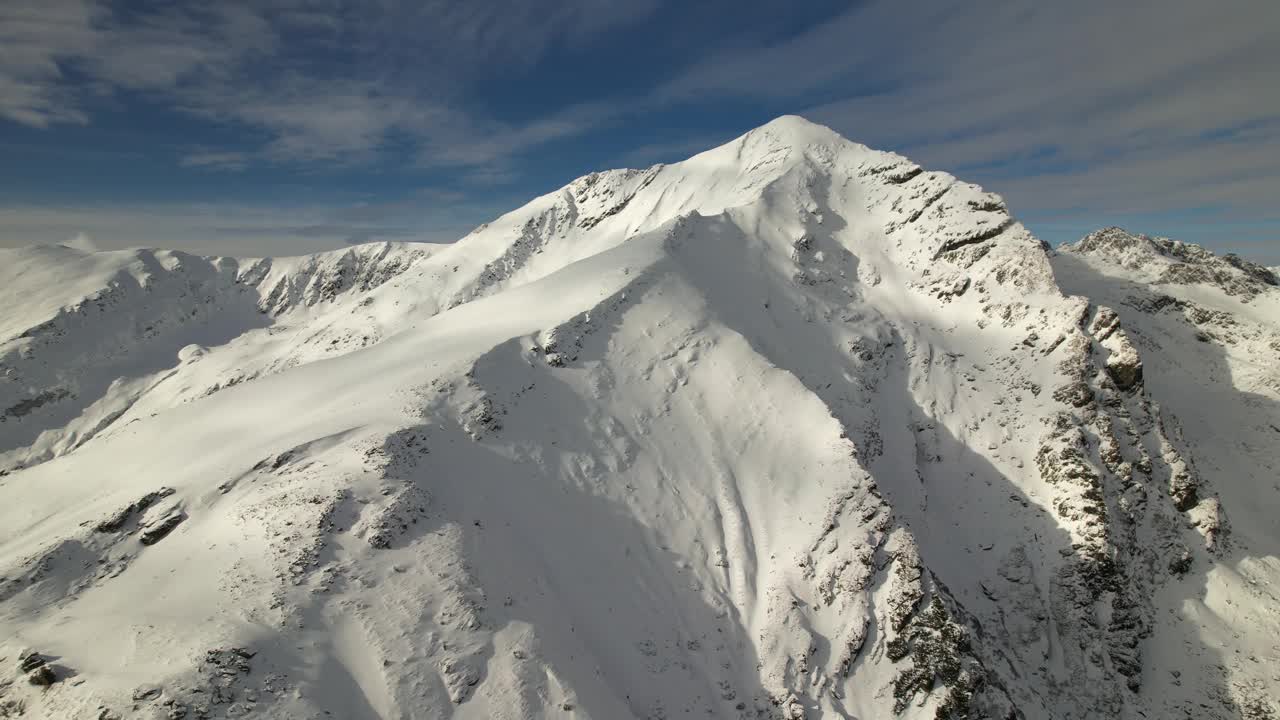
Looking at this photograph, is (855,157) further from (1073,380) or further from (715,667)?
(715,667)

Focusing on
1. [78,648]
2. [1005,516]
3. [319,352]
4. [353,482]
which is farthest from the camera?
[319,352]

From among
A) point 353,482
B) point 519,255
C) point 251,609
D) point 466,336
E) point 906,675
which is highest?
point 519,255

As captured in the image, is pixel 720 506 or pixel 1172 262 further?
pixel 1172 262

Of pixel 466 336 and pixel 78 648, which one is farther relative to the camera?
pixel 466 336

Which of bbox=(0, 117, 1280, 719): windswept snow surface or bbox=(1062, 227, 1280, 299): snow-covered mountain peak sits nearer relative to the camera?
bbox=(0, 117, 1280, 719): windswept snow surface

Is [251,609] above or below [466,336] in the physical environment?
below

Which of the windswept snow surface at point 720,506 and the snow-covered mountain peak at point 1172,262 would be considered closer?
the windswept snow surface at point 720,506

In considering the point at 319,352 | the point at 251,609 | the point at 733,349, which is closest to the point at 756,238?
the point at 733,349

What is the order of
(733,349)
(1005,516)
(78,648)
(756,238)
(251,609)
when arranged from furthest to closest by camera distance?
(756,238) < (733,349) < (1005,516) < (251,609) < (78,648)
